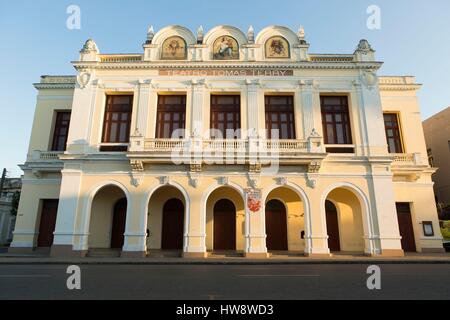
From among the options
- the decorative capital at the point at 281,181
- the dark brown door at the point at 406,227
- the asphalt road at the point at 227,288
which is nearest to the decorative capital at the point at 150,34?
the decorative capital at the point at 281,181

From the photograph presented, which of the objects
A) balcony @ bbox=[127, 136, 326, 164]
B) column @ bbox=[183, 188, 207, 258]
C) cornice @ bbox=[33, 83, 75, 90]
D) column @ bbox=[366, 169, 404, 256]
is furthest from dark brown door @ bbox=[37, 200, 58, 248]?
column @ bbox=[366, 169, 404, 256]

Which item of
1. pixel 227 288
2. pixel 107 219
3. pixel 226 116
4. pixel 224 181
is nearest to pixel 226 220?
pixel 224 181

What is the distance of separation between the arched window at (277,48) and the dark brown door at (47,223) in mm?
16700

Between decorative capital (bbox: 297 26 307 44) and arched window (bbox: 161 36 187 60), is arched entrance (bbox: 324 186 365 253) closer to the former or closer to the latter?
decorative capital (bbox: 297 26 307 44)

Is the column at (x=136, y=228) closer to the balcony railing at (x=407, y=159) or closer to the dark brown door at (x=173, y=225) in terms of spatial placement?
the dark brown door at (x=173, y=225)

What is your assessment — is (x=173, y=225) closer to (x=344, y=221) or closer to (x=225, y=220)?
(x=225, y=220)

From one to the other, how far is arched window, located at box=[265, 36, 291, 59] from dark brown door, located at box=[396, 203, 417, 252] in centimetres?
1201

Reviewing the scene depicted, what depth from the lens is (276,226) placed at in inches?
725

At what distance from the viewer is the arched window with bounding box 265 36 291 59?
1914 centimetres

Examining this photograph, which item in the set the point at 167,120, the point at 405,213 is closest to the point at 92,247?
the point at 167,120
